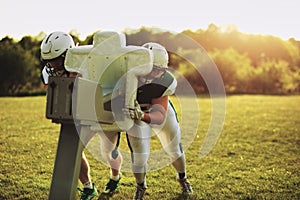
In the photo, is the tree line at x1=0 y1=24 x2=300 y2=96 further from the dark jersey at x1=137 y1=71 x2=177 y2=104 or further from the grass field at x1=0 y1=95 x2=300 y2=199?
the dark jersey at x1=137 y1=71 x2=177 y2=104

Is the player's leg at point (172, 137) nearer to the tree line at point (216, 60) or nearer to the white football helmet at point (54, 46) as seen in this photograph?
the white football helmet at point (54, 46)

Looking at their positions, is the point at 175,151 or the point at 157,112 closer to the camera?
the point at 157,112

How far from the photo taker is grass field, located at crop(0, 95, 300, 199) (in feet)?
16.7

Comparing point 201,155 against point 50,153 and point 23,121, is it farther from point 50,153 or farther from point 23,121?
point 23,121

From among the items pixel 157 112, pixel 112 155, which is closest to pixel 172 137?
pixel 112 155

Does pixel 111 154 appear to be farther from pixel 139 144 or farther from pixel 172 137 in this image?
pixel 139 144

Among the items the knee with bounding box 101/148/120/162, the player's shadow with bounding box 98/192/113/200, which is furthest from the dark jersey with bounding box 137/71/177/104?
the player's shadow with bounding box 98/192/113/200

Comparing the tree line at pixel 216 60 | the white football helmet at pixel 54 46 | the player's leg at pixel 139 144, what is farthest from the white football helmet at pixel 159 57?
the tree line at pixel 216 60

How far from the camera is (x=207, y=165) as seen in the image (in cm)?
654

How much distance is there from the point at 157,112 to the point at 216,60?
75.5 feet

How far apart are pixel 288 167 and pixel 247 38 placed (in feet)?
99.6

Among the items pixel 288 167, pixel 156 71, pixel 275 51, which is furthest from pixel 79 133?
pixel 275 51

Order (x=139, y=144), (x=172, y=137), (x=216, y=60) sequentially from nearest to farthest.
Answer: (x=139, y=144) < (x=172, y=137) < (x=216, y=60)

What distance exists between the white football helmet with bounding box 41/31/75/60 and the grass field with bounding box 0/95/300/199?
1.74 meters
